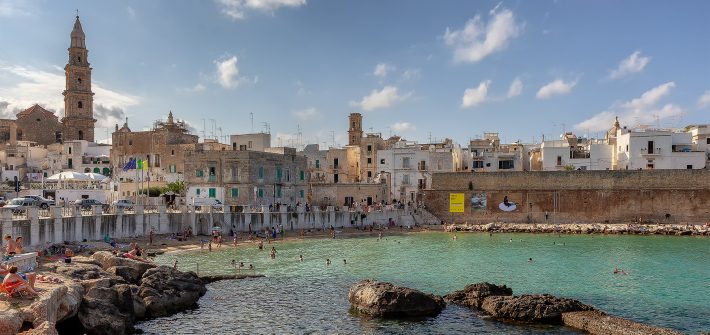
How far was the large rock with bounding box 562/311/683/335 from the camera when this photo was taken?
61.3 ft

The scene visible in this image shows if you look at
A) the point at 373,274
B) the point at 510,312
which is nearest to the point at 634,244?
the point at 373,274

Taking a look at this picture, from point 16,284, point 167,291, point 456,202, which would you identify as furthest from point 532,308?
point 456,202

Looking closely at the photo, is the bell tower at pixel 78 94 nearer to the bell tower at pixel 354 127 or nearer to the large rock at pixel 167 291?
the bell tower at pixel 354 127

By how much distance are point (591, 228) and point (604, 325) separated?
129 feet

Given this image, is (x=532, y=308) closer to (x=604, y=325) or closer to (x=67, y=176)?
(x=604, y=325)

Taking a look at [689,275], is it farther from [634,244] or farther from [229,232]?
[229,232]

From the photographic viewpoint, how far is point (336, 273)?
104 feet

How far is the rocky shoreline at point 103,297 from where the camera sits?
1517 centimetres

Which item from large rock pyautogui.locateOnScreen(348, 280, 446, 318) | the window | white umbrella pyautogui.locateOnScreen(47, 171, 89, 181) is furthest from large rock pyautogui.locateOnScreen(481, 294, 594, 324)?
the window

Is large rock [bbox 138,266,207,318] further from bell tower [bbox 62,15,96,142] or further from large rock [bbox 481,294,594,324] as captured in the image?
bell tower [bbox 62,15,96,142]

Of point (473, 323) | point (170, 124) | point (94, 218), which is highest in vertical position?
point (170, 124)

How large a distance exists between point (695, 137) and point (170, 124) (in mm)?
63451

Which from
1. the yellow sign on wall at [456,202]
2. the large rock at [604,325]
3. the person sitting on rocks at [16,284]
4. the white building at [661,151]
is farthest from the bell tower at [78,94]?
the large rock at [604,325]

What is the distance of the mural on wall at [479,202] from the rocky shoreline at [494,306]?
129 ft
